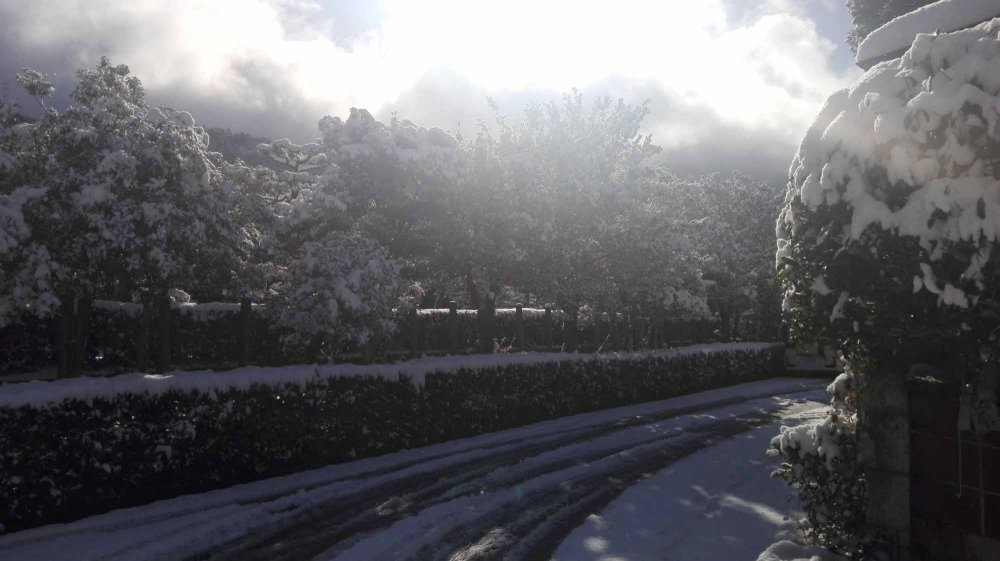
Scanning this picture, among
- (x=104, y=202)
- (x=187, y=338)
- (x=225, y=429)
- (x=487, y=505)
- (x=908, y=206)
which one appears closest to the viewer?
(x=908, y=206)

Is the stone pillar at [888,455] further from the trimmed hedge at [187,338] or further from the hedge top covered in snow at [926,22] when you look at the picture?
the trimmed hedge at [187,338]

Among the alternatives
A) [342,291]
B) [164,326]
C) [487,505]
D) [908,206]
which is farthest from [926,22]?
[164,326]

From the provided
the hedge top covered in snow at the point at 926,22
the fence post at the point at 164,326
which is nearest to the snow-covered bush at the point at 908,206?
the hedge top covered in snow at the point at 926,22

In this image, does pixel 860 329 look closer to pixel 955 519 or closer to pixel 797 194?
pixel 797 194

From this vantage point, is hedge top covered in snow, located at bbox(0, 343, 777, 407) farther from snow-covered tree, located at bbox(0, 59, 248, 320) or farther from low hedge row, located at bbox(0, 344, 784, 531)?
snow-covered tree, located at bbox(0, 59, 248, 320)

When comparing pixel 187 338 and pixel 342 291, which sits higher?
pixel 342 291

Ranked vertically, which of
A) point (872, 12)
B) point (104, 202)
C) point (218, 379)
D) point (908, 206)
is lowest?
point (218, 379)

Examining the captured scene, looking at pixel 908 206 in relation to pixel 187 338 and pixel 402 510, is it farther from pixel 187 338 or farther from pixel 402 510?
pixel 187 338

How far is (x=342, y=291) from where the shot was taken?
1839 centimetres

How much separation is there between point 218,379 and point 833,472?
8610 millimetres

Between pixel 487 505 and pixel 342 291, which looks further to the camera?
pixel 342 291

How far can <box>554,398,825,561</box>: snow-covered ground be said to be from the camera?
769 cm

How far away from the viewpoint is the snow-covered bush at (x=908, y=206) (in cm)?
500

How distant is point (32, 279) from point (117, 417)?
8578 millimetres
